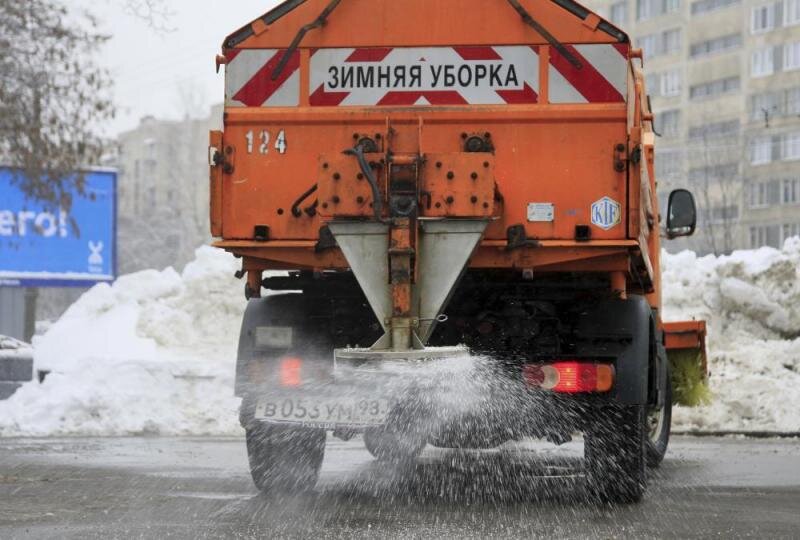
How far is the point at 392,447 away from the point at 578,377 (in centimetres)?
266

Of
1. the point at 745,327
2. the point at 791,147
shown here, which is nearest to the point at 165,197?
the point at 791,147

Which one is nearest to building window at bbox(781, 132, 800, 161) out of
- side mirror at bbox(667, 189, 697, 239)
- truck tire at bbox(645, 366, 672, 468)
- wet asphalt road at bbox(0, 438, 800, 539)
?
wet asphalt road at bbox(0, 438, 800, 539)

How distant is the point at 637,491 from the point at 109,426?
7.72 metres

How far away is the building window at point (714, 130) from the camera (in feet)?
204

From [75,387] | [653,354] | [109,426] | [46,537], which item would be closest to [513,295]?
[653,354]

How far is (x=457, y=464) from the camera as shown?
11.6 metres

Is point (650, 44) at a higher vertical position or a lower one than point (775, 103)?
higher

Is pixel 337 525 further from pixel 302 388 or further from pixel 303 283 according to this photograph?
pixel 303 283

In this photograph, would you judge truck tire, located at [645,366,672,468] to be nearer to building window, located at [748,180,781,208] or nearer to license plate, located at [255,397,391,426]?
license plate, located at [255,397,391,426]

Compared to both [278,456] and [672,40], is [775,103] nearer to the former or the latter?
[672,40]

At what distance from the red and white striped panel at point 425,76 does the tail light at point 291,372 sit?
1491 millimetres

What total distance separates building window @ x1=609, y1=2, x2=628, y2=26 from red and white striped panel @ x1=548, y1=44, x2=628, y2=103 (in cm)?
6426

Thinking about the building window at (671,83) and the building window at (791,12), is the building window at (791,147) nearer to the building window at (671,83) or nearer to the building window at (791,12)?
the building window at (791,12)

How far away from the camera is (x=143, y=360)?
56.9ft
